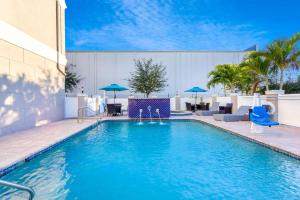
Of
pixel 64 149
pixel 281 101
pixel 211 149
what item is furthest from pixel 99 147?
pixel 281 101

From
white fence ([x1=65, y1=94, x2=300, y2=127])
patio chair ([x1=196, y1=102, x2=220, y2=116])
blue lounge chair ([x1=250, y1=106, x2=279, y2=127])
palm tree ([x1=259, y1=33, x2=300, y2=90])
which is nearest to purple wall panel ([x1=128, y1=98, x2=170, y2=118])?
patio chair ([x1=196, y1=102, x2=220, y2=116])

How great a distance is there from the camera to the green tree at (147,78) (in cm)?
2405

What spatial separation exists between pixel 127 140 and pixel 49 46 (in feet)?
22.4

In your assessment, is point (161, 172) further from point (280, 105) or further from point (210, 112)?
point (210, 112)

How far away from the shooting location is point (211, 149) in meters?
7.27

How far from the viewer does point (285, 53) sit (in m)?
13.1

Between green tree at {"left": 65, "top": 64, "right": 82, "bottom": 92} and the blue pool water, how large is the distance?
59.7 feet

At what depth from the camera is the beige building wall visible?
880cm

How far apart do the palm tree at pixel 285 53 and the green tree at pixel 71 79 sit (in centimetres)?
1784

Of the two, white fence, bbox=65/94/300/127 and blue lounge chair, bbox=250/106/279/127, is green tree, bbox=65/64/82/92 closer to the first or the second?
white fence, bbox=65/94/300/127

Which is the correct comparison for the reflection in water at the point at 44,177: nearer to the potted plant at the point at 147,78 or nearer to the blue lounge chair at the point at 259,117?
the blue lounge chair at the point at 259,117

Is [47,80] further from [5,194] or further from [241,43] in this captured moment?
[241,43]

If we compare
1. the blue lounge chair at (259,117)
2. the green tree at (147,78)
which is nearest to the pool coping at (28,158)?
the blue lounge chair at (259,117)

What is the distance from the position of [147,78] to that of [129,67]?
3.03m
